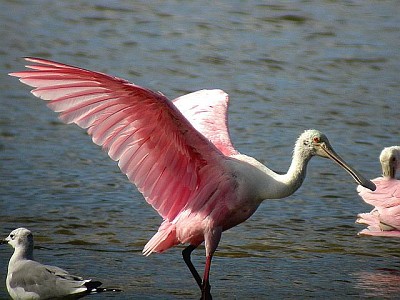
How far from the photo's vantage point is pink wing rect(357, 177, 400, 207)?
313 inches

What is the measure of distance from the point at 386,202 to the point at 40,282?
282 centimetres

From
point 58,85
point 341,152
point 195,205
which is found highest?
point 58,85

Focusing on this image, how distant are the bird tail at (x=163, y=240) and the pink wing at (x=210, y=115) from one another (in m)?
0.58

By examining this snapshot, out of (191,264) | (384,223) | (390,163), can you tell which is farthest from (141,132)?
(390,163)

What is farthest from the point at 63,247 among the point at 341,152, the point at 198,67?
the point at 198,67

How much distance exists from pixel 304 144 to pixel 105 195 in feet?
8.23

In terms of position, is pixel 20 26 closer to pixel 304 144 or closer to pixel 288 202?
pixel 288 202

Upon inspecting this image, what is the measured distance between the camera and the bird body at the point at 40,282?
19.7ft

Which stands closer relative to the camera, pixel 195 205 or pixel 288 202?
pixel 195 205

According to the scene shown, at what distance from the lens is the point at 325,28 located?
1362cm

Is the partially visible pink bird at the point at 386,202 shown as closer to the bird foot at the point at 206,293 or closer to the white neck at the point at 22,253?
the bird foot at the point at 206,293

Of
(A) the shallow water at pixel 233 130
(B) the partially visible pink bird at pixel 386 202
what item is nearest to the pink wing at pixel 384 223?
(B) the partially visible pink bird at pixel 386 202

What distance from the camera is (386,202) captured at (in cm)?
794

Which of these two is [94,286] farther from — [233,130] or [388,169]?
[233,130]
